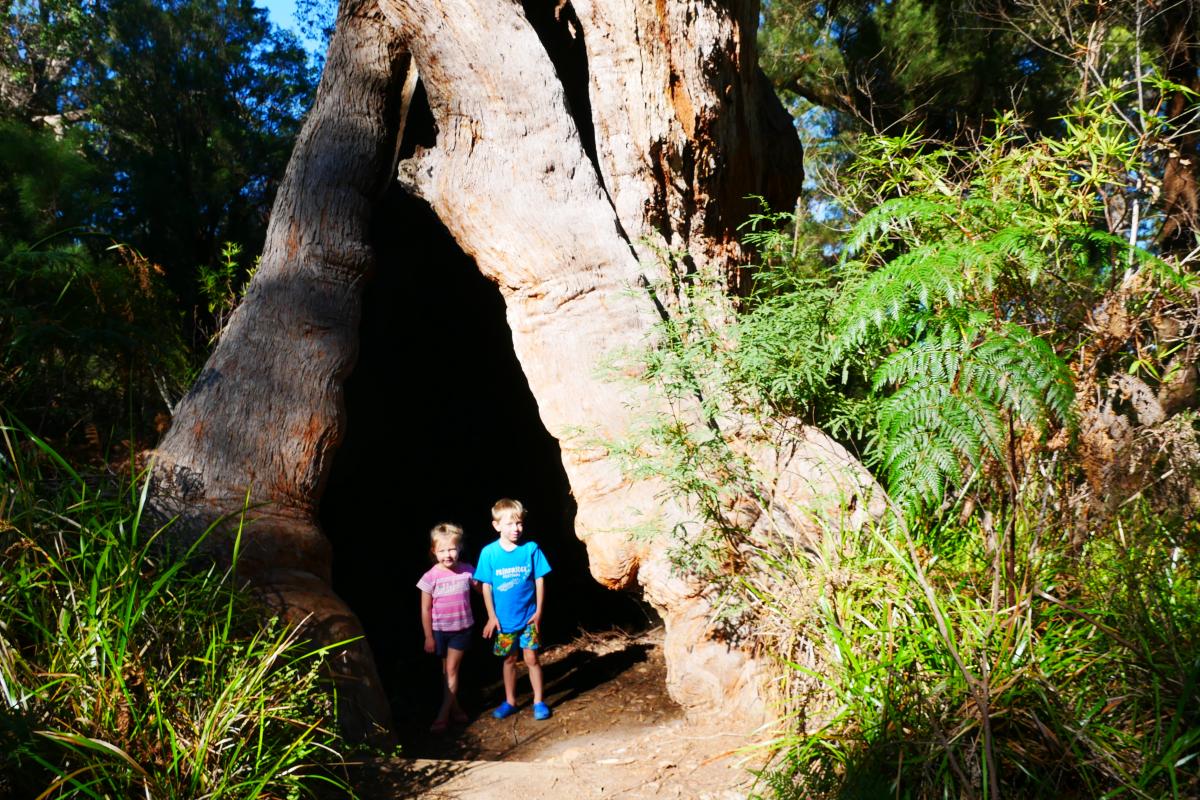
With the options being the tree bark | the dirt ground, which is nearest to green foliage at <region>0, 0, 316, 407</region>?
the tree bark

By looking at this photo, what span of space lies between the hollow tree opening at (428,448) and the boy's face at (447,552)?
1.74m

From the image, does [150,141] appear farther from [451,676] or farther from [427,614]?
[451,676]

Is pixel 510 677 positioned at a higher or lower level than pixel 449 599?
lower

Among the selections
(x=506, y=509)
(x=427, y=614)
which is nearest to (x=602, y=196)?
(x=506, y=509)

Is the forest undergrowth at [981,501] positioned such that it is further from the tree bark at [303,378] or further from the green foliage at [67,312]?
the green foliage at [67,312]

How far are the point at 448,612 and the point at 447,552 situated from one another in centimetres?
33

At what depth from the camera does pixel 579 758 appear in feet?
11.8

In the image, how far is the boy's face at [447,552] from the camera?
4934 millimetres

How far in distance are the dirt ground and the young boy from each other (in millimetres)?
258

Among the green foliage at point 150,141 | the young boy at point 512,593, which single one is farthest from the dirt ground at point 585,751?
the green foliage at point 150,141

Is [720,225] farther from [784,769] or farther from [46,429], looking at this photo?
[46,429]

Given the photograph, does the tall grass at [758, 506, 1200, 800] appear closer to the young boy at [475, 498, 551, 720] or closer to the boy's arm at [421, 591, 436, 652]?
the young boy at [475, 498, 551, 720]

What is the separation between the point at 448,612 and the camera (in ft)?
16.1

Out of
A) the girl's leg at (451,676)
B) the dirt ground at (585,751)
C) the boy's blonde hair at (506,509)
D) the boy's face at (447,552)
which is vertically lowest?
the dirt ground at (585,751)
